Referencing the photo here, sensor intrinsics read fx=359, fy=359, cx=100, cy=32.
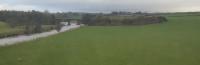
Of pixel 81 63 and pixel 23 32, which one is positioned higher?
pixel 81 63

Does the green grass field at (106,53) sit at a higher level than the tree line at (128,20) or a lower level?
higher

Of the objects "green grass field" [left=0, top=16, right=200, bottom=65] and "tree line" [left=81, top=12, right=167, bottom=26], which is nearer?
"green grass field" [left=0, top=16, right=200, bottom=65]

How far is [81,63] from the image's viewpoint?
17406mm

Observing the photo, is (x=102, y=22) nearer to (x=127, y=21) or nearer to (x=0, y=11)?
(x=127, y=21)

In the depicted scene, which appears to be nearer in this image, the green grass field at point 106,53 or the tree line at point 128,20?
the green grass field at point 106,53

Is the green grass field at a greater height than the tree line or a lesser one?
greater

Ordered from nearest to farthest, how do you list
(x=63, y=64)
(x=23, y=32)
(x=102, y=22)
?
(x=63, y=64)
(x=23, y=32)
(x=102, y=22)

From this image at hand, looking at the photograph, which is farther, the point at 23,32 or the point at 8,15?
the point at 8,15

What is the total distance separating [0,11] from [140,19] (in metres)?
43.3

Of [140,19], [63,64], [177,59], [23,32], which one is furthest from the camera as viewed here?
[140,19]

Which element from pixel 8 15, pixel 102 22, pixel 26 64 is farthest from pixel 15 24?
pixel 26 64

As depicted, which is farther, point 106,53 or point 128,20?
point 128,20

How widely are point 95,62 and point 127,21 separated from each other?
267 feet

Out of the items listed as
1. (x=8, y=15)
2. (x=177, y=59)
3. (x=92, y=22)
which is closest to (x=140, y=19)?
(x=92, y=22)
